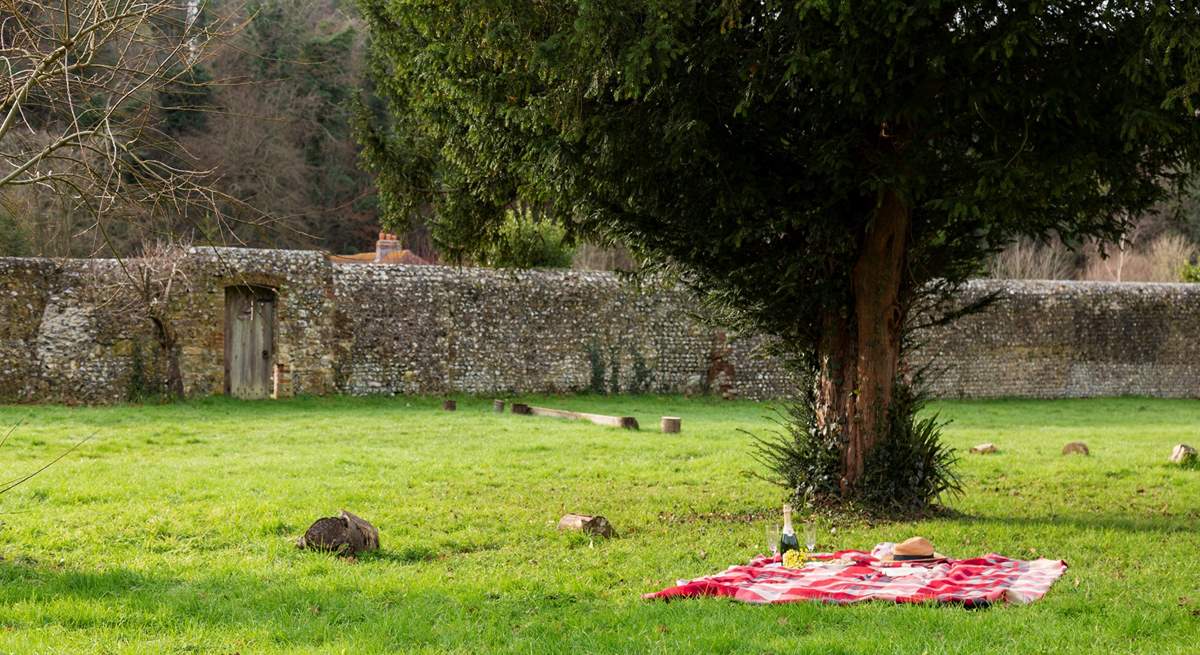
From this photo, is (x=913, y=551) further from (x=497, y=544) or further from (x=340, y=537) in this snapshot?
(x=340, y=537)

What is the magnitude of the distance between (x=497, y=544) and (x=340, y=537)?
3.75ft

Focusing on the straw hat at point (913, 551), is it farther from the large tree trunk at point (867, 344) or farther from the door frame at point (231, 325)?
the door frame at point (231, 325)

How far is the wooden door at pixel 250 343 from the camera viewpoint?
19672 mm

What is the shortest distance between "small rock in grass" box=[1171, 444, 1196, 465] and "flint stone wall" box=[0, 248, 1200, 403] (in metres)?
5.36

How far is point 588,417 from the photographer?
16.6 metres

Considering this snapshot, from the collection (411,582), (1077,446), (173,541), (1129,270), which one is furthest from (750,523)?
(1129,270)

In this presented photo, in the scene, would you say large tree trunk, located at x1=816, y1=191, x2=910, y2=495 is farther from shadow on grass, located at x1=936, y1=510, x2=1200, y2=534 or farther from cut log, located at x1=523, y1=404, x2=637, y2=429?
cut log, located at x1=523, y1=404, x2=637, y2=429

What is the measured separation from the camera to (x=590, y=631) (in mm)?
5086

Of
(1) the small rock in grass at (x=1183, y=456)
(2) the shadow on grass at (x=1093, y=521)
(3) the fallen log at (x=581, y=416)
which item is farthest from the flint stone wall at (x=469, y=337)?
(2) the shadow on grass at (x=1093, y=521)

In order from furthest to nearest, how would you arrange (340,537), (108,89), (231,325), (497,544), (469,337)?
(469,337) < (231,325) < (497,544) < (340,537) < (108,89)

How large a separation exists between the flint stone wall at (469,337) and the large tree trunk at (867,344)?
9927mm

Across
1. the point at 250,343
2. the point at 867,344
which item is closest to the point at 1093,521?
the point at 867,344

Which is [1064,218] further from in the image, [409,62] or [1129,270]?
[1129,270]

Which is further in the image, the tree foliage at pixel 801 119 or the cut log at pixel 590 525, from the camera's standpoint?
the cut log at pixel 590 525
